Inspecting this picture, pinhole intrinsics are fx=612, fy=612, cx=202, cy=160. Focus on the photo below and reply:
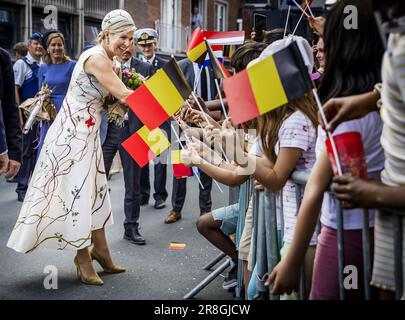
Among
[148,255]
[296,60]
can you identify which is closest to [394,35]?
[296,60]

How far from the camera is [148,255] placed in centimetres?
541

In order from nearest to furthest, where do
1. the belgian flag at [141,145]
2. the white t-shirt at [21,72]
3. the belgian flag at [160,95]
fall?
the belgian flag at [160,95] < the belgian flag at [141,145] < the white t-shirt at [21,72]

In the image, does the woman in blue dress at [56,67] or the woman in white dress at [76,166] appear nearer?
the woman in white dress at [76,166]

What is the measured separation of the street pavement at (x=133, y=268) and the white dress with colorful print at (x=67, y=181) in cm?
34

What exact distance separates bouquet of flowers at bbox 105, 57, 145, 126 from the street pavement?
4.04 feet

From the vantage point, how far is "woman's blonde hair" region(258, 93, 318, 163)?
272 centimetres

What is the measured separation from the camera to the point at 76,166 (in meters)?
4.44

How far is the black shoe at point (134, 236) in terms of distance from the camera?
5.77m

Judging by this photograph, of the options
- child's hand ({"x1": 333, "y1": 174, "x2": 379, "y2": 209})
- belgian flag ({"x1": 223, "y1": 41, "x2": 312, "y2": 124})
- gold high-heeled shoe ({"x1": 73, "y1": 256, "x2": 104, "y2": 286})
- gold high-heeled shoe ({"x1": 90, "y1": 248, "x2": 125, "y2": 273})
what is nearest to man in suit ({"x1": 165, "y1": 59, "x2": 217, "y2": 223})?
gold high-heeled shoe ({"x1": 90, "y1": 248, "x2": 125, "y2": 273})

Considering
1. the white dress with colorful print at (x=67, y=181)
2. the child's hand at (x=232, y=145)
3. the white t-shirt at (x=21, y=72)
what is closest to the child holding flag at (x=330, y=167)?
the child's hand at (x=232, y=145)

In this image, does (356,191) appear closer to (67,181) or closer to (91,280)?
(67,181)

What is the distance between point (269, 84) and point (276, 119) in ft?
1.77

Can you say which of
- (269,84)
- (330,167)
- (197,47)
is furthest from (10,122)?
(330,167)

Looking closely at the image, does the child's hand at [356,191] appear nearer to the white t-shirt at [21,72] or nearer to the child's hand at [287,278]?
the child's hand at [287,278]
